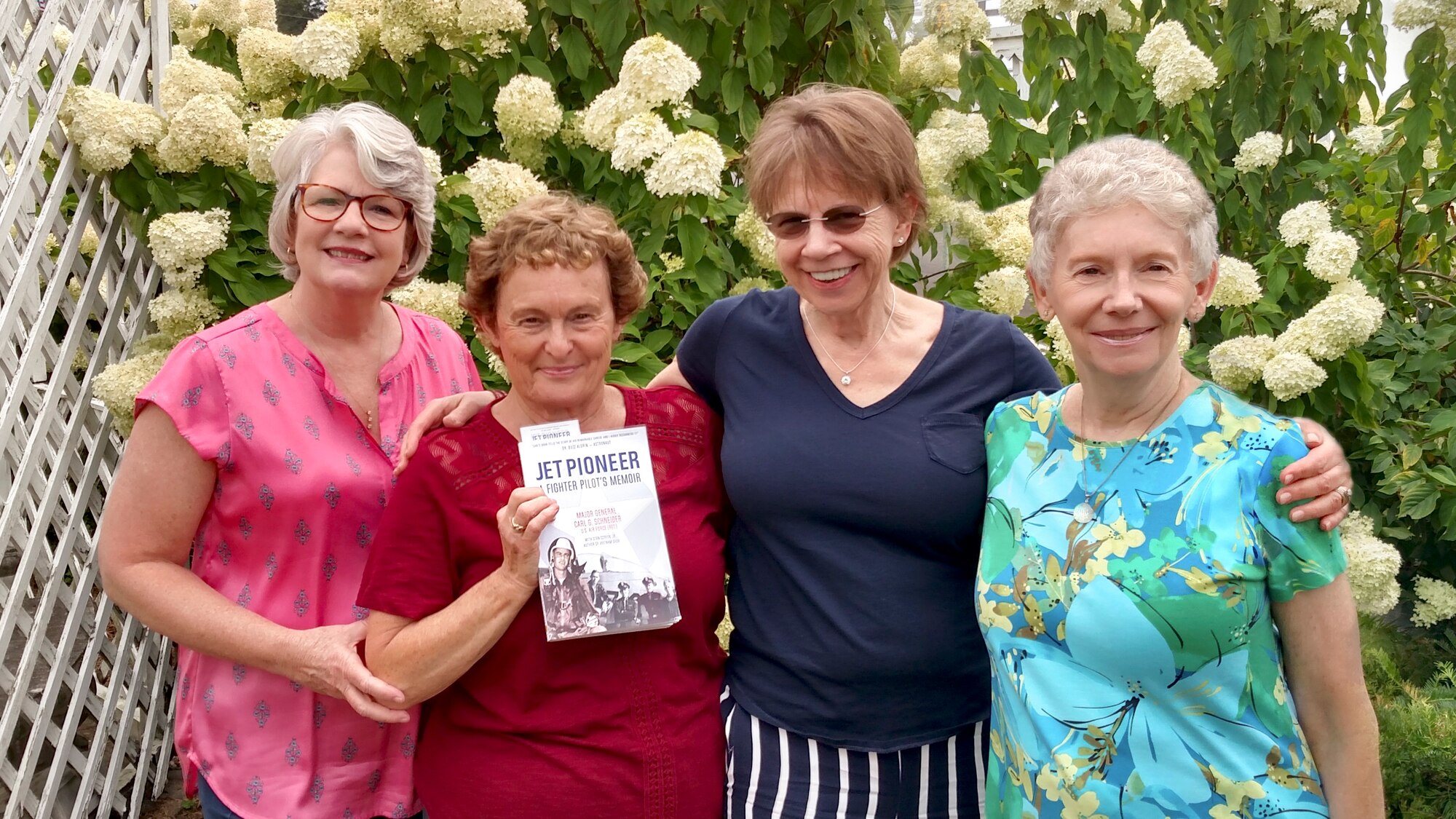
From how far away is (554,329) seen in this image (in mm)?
1997

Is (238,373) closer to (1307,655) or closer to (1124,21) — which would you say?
(1307,655)

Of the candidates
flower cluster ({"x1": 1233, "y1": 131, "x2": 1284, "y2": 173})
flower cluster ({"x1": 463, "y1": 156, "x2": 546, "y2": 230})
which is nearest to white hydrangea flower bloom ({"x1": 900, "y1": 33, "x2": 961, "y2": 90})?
flower cluster ({"x1": 1233, "y1": 131, "x2": 1284, "y2": 173})

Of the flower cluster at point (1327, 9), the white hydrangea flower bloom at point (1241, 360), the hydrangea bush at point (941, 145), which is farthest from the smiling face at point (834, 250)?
the flower cluster at point (1327, 9)

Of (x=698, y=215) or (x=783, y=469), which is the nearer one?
(x=783, y=469)

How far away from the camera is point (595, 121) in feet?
10.4

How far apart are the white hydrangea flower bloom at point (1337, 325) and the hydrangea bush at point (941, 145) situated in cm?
1

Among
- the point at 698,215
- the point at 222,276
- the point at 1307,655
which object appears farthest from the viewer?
the point at 222,276

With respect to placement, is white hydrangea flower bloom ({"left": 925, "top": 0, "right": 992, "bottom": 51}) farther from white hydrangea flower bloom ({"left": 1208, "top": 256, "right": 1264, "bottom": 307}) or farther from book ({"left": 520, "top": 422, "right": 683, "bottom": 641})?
book ({"left": 520, "top": 422, "right": 683, "bottom": 641})

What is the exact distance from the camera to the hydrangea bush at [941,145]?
10.4 ft

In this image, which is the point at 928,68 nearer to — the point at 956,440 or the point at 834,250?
the point at 834,250

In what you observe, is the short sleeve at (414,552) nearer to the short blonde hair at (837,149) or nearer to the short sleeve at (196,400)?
the short sleeve at (196,400)

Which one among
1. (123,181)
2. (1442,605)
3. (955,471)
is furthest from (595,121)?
(1442,605)

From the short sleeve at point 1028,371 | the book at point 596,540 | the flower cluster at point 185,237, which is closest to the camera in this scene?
the book at point 596,540

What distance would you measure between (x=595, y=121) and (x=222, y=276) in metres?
1.23
